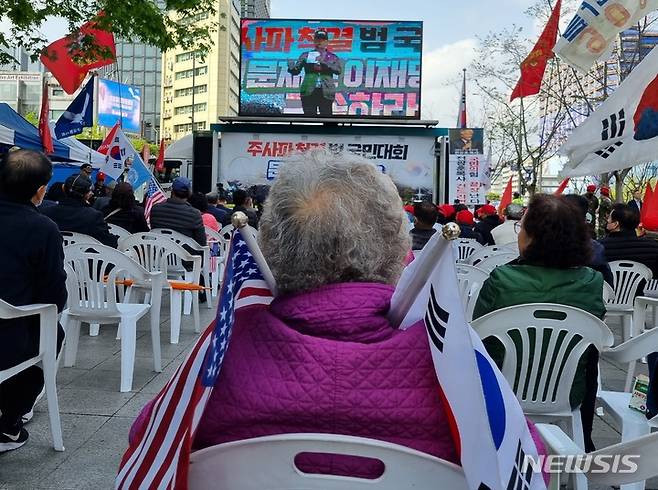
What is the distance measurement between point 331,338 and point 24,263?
2.50 metres

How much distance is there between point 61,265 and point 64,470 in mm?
1023

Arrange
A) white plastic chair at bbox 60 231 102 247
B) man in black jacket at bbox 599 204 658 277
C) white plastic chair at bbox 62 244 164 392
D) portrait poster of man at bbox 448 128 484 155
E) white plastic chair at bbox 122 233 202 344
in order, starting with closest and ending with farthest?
white plastic chair at bbox 62 244 164 392, white plastic chair at bbox 60 231 102 247, man in black jacket at bbox 599 204 658 277, white plastic chair at bbox 122 233 202 344, portrait poster of man at bbox 448 128 484 155

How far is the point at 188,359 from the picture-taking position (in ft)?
5.54

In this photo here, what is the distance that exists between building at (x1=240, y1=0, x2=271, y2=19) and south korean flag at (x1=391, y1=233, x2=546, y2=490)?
361ft

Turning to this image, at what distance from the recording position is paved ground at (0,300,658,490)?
3.39 metres

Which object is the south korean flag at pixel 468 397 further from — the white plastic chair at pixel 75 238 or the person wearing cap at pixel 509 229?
the person wearing cap at pixel 509 229

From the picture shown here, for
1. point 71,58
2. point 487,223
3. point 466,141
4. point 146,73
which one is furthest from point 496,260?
point 146,73

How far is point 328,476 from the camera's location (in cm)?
149

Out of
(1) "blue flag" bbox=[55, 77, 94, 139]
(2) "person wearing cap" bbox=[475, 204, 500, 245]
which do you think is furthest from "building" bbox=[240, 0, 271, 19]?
(2) "person wearing cap" bbox=[475, 204, 500, 245]

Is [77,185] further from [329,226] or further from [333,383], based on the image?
[333,383]

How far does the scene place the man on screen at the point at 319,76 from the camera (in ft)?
71.9

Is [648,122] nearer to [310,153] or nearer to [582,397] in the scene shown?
[582,397]

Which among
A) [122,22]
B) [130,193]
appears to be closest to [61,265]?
[130,193]

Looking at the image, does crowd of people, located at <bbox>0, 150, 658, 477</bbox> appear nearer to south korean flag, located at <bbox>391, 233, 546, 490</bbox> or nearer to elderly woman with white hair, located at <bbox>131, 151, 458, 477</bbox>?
elderly woman with white hair, located at <bbox>131, 151, 458, 477</bbox>
